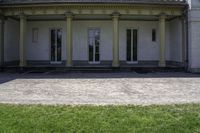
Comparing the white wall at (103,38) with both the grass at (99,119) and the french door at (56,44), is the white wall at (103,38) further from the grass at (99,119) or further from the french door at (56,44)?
the grass at (99,119)

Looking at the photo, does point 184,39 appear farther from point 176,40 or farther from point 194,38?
point 176,40

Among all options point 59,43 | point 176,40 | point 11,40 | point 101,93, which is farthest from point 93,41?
point 101,93

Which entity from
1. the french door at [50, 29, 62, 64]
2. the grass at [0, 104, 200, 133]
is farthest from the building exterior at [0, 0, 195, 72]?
the grass at [0, 104, 200, 133]

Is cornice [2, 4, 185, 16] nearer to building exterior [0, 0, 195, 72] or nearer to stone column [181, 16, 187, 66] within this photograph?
stone column [181, 16, 187, 66]

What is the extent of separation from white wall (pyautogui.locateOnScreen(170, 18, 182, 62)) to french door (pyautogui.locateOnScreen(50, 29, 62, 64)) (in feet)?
26.9

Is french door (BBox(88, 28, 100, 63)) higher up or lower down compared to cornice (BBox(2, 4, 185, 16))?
lower down

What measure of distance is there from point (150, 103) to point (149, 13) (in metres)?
13.4

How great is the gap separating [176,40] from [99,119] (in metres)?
18.1

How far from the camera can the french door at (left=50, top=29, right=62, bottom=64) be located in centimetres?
2666

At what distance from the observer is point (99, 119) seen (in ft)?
26.2

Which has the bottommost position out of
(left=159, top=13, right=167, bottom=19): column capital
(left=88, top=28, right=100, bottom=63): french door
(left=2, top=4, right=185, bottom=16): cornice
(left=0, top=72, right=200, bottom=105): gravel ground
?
(left=0, top=72, right=200, bottom=105): gravel ground

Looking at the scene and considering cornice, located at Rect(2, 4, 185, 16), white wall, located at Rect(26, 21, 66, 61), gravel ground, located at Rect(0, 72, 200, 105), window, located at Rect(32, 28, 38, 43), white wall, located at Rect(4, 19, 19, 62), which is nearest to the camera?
gravel ground, located at Rect(0, 72, 200, 105)

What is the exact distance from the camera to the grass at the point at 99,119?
290 inches

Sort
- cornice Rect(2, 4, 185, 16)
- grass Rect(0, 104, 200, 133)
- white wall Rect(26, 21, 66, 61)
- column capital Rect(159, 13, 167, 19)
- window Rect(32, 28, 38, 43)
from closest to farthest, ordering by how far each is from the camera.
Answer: grass Rect(0, 104, 200, 133)
cornice Rect(2, 4, 185, 16)
column capital Rect(159, 13, 167, 19)
white wall Rect(26, 21, 66, 61)
window Rect(32, 28, 38, 43)
